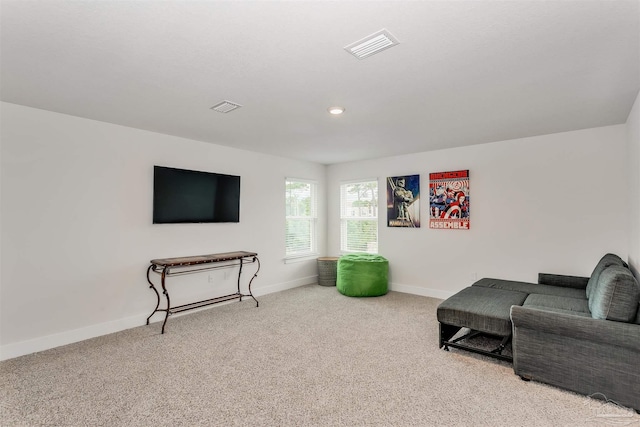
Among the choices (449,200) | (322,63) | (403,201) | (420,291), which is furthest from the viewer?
(403,201)

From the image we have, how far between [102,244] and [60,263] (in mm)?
403

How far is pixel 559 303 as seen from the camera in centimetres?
286

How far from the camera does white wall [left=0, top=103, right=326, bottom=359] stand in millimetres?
2988

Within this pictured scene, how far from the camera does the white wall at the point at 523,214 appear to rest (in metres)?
3.72

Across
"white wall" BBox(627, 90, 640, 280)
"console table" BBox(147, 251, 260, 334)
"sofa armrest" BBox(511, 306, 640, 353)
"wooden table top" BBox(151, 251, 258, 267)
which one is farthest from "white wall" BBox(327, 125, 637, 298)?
"wooden table top" BBox(151, 251, 258, 267)

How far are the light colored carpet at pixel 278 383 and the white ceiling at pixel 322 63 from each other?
2316 millimetres

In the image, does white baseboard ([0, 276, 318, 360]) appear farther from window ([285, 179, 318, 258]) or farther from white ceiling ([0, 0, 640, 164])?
window ([285, 179, 318, 258])

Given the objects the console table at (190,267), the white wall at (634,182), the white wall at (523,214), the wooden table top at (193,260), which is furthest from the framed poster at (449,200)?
the wooden table top at (193,260)

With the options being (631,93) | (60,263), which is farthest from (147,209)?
(631,93)

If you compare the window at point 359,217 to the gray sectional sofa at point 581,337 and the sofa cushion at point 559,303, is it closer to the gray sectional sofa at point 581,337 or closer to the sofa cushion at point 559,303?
the sofa cushion at point 559,303

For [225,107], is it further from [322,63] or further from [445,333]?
[445,333]

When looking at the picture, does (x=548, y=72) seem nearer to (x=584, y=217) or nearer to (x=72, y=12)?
(x=584, y=217)

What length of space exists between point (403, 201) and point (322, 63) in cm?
355

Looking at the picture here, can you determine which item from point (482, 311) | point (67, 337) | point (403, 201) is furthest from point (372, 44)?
point (67, 337)
